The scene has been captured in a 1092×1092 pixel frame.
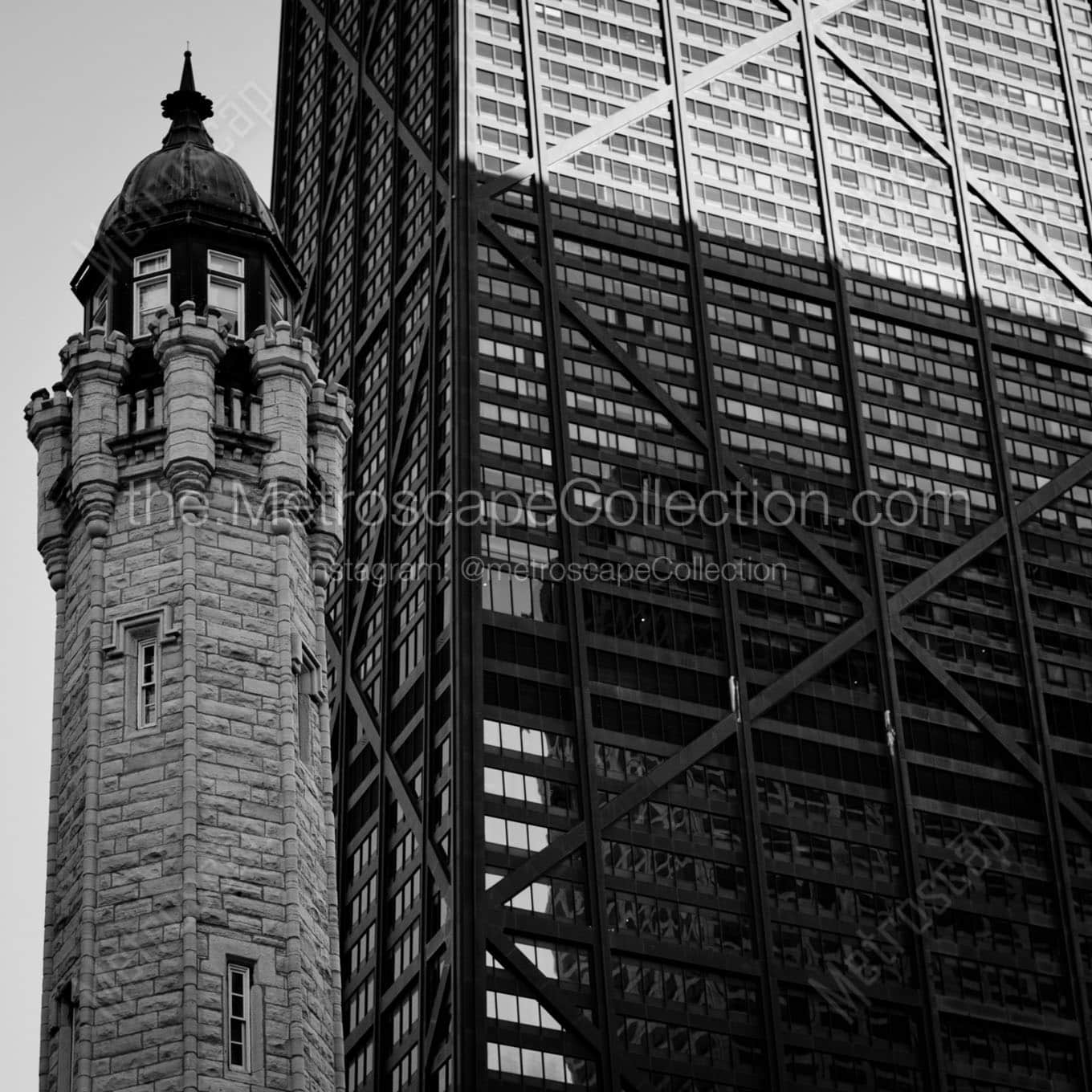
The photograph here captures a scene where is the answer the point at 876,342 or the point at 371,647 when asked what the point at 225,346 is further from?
the point at 876,342

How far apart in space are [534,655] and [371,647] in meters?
16.4

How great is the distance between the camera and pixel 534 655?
165 meters

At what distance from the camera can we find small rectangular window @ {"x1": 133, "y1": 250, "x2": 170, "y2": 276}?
70188mm

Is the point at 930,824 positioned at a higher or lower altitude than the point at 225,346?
higher

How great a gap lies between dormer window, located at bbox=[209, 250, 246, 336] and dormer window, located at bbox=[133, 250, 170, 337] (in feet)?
3.57

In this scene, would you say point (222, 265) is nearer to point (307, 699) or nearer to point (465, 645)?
point (307, 699)

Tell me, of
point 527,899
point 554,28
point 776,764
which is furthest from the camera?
point 554,28

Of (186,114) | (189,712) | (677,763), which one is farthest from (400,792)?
(189,712)

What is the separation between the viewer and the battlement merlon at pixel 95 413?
65375 mm

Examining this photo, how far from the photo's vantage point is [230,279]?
231 ft

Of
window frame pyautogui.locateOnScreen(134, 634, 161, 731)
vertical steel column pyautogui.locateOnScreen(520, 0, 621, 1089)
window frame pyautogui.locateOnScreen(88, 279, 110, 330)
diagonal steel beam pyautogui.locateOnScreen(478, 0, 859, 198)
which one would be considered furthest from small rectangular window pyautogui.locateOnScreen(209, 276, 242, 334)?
diagonal steel beam pyautogui.locateOnScreen(478, 0, 859, 198)

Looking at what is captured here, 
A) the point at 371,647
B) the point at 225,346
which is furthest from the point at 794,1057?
the point at 225,346

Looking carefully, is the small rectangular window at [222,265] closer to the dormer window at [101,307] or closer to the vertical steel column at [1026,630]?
the dormer window at [101,307]

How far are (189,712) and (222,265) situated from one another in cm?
1388
